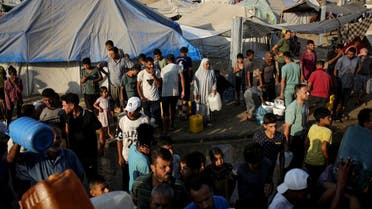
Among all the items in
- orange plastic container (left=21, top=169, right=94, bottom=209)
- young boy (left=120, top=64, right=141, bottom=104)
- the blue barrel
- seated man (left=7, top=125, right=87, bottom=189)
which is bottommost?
seated man (left=7, top=125, right=87, bottom=189)

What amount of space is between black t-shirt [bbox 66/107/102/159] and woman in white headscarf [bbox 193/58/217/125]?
12.2ft

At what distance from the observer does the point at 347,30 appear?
1448 cm

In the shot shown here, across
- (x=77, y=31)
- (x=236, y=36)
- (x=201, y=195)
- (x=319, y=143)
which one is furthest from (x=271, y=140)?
(x=77, y=31)

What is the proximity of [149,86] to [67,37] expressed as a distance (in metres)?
5.58

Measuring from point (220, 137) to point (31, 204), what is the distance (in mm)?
6890

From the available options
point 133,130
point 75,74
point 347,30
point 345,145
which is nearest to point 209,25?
point 347,30

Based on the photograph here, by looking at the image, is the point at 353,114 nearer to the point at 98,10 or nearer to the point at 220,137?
the point at 220,137

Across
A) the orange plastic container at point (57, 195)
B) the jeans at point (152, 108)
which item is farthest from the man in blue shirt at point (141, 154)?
the jeans at point (152, 108)

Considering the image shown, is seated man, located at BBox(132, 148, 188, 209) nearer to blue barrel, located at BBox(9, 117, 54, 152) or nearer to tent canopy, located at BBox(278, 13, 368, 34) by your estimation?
blue barrel, located at BBox(9, 117, 54, 152)

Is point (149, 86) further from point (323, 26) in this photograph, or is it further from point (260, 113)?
point (323, 26)

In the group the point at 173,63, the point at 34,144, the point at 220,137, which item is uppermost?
the point at 173,63

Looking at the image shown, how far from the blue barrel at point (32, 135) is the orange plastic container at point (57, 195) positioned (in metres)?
1.07

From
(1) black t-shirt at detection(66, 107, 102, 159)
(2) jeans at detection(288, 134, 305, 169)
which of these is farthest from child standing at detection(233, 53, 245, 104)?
(1) black t-shirt at detection(66, 107, 102, 159)

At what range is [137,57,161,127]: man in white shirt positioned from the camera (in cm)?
855
